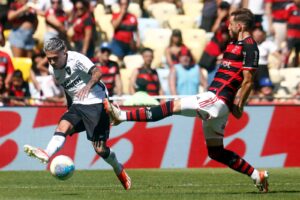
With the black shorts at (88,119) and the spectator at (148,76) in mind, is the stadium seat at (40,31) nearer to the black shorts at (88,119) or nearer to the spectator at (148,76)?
the spectator at (148,76)

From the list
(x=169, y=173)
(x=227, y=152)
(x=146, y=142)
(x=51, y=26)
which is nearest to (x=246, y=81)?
(x=227, y=152)

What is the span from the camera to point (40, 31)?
2338 cm

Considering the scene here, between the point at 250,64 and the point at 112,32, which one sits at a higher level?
the point at 250,64

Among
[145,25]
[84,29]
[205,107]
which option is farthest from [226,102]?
[145,25]

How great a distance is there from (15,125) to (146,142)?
267 centimetres

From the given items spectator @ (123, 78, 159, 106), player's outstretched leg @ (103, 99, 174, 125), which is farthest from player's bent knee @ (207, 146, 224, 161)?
spectator @ (123, 78, 159, 106)

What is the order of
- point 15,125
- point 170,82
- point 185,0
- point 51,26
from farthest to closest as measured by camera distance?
point 185,0 → point 51,26 → point 170,82 → point 15,125

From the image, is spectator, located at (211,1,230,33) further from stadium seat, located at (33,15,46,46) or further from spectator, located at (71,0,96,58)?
stadium seat, located at (33,15,46,46)

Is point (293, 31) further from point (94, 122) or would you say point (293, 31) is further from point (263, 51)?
point (94, 122)

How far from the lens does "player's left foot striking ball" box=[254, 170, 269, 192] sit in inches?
508

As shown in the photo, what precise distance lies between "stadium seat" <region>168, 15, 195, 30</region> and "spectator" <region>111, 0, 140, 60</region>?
1422 millimetres

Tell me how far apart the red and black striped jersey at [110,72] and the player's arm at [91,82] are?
285 inches

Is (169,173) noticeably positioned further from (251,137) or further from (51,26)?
(51,26)

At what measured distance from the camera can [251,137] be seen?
789 inches
